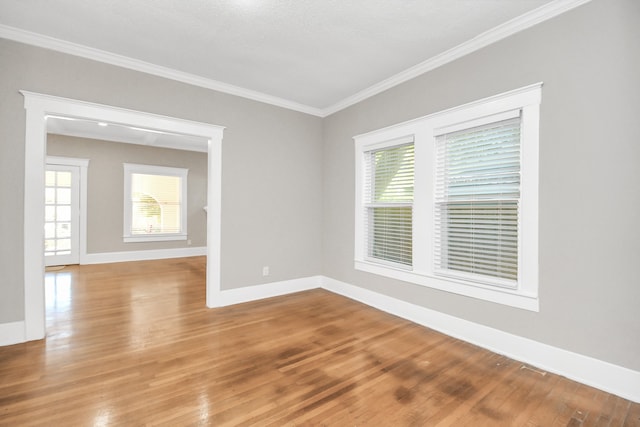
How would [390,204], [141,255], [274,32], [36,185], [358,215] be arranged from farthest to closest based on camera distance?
[141,255], [358,215], [390,204], [36,185], [274,32]

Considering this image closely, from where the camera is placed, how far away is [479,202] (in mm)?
2744

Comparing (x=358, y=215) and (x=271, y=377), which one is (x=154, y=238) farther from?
(x=271, y=377)

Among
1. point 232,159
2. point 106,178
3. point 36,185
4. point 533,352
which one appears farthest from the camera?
point 106,178

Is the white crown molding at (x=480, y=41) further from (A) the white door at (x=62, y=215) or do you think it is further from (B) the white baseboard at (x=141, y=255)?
(A) the white door at (x=62, y=215)

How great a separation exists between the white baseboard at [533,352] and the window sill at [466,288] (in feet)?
0.88

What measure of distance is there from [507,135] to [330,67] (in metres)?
1.94

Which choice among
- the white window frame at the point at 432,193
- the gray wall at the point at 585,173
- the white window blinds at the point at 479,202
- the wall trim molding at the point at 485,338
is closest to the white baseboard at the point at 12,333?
the wall trim molding at the point at 485,338

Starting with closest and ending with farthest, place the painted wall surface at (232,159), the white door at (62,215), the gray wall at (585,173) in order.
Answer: the gray wall at (585,173)
the painted wall surface at (232,159)
the white door at (62,215)

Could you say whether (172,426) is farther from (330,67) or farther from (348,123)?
(348,123)

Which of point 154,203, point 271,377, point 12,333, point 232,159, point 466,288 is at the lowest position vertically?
point 271,377

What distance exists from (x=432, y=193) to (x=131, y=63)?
353 cm

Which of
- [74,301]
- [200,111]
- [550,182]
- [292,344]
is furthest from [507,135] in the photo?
[74,301]

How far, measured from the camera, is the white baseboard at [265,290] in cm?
374

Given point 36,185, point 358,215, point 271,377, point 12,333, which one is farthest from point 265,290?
point 36,185
